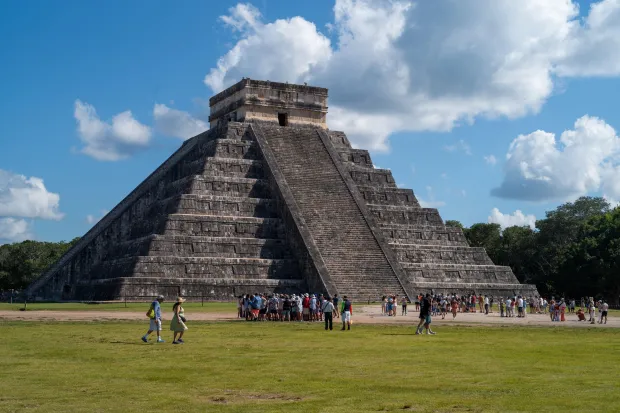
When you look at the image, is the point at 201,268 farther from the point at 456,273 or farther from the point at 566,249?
the point at 566,249

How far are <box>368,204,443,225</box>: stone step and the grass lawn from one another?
73.9ft

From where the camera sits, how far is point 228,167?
4241 cm

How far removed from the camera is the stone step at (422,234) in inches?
1646

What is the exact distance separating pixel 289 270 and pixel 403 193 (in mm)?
10027

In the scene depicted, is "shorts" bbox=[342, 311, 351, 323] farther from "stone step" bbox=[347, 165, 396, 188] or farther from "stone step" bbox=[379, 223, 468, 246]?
"stone step" bbox=[347, 165, 396, 188]

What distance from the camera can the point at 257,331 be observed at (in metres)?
21.8

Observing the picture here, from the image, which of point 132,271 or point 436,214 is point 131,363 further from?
point 436,214

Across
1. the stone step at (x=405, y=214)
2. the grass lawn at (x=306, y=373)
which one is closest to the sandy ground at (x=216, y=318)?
the grass lawn at (x=306, y=373)

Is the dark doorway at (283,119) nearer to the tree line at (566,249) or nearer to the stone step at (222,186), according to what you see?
the stone step at (222,186)

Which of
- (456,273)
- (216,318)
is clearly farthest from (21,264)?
(216,318)

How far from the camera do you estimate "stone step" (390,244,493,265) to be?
40.8 metres

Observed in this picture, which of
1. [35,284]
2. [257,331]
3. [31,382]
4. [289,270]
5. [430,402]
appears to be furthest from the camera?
[35,284]

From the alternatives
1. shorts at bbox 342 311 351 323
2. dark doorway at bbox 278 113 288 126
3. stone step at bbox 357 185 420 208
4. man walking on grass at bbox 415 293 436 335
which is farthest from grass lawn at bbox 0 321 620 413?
dark doorway at bbox 278 113 288 126

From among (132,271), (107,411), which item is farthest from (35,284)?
(107,411)
